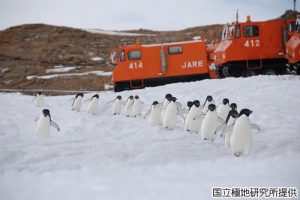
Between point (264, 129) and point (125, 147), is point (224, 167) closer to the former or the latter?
point (125, 147)

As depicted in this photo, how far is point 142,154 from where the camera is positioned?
6742mm

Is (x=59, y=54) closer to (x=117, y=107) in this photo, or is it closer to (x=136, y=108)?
(x=117, y=107)

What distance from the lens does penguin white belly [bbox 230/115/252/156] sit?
21.2ft

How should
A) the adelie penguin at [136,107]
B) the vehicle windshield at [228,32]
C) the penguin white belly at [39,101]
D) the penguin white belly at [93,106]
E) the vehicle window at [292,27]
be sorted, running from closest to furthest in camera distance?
the adelie penguin at [136,107] < the penguin white belly at [93,106] < the penguin white belly at [39,101] < the vehicle window at [292,27] < the vehicle windshield at [228,32]

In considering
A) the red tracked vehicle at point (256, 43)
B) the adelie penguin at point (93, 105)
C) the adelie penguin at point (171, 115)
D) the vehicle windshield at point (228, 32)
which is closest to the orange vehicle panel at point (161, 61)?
the vehicle windshield at point (228, 32)

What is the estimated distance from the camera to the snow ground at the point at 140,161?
4.92 metres

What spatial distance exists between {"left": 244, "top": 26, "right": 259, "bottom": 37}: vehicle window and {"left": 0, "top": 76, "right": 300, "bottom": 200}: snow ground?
5964mm

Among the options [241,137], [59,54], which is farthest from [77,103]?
[59,54]

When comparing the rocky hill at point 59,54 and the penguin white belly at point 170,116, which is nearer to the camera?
the penguin white belly at point 170,116

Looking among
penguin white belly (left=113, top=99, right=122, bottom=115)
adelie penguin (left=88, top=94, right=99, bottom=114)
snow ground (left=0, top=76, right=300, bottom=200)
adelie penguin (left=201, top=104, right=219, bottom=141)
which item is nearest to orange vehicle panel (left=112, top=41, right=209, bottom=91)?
adelie penguin (left=88, top=94, right=99, bottom=114)

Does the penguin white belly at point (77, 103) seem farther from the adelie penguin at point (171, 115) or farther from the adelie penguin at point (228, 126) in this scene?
the adelie penguin at point (228, 126)

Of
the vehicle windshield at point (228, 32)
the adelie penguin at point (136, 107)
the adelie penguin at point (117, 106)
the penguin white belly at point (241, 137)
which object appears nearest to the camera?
the penguin white belly at point (241, 137)

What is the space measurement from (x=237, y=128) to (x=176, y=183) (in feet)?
6.44

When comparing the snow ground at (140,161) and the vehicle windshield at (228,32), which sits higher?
the vehicle windshield at (228,32)
